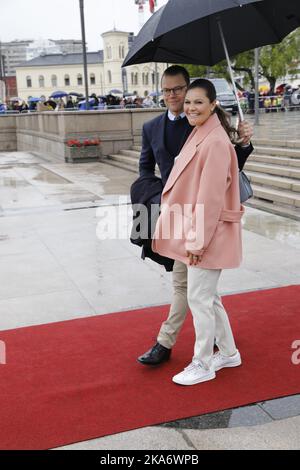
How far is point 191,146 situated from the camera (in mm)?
3422

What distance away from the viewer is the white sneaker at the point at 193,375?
3615 millimetres

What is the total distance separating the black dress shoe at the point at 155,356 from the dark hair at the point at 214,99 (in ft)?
4.92

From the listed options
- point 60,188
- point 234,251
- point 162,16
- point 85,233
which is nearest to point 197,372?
point 234,251

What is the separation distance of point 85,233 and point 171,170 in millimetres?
4492

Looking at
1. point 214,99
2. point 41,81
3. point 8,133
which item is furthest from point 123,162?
point 41,81

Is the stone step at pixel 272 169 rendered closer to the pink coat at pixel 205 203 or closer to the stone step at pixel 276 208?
the stone step at pixel 276 208

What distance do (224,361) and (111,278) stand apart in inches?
93.9

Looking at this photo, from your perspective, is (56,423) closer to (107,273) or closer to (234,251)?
(234,251)

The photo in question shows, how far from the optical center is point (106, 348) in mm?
4246

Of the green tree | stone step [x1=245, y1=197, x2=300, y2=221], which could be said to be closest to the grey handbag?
stone step [x1=245, y1=197, x2=300, y2=221]

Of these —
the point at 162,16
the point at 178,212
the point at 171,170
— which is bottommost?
the point at 178,212

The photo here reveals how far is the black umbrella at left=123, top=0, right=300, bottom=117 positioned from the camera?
159 inches

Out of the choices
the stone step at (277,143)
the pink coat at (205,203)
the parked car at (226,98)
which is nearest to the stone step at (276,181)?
the stone step at (277,143)

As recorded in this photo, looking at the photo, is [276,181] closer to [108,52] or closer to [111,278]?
[111,278]
